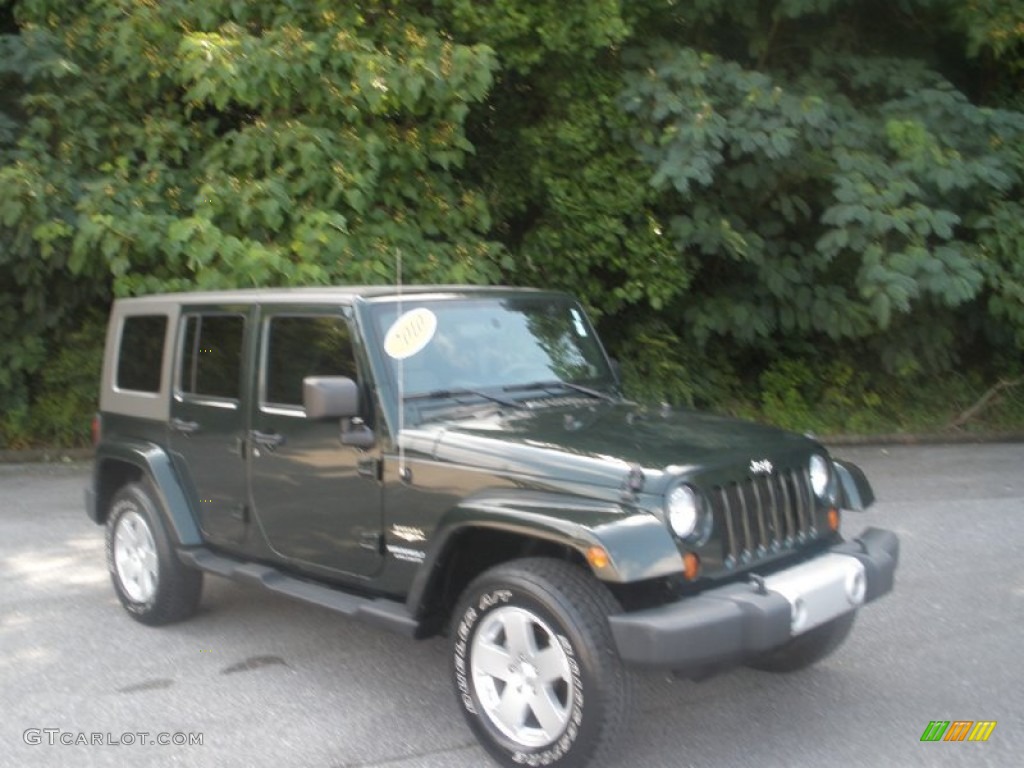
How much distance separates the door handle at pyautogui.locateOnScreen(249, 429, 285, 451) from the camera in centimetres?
529

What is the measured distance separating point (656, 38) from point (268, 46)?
388 centimetres

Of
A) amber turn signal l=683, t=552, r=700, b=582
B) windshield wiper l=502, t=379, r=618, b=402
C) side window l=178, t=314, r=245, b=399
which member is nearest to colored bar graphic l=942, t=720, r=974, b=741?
amber turn signal l=683, t=552, r=700, b=582

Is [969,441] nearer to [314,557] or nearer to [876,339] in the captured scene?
[876,339]

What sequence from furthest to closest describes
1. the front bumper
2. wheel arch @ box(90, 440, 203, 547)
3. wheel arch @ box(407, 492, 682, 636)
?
wheel arch @ box(90, 440, 203, 547)
wheel arch @ box(407, 492, 682, 636)
the front bumper

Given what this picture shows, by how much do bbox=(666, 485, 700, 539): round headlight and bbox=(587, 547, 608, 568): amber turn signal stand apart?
33 cm

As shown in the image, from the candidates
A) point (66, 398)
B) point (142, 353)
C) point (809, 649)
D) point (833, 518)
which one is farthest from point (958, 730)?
point (66, 398)

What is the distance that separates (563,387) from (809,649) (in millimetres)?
1649

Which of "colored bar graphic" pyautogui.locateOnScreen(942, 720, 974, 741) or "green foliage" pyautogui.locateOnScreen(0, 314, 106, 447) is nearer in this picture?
"colored bar graphic" pyautogui.locateOnScreen(942, 720, 974, 741)

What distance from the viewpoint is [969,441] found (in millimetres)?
12203

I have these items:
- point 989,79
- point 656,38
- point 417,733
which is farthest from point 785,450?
point 989,79

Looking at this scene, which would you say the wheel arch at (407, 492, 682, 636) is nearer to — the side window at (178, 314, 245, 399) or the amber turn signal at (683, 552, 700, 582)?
the amber turn signal at (683, 552, 700, 582)

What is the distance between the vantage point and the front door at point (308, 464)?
4879 mm

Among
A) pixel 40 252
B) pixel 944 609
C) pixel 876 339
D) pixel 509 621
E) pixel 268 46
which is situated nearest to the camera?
pixel 509 621

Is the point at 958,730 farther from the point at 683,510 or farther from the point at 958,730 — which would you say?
the point at 683,510
